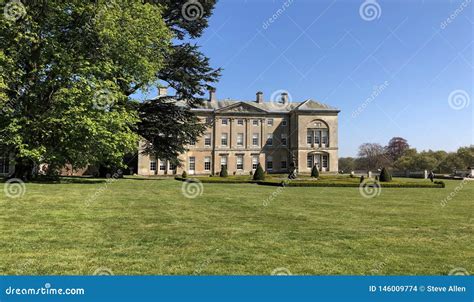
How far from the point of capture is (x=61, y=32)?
2228cm

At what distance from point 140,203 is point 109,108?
36.2 ft

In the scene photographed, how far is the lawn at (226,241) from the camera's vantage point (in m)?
5.49

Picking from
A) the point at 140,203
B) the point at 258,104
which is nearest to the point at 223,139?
the point at 258,104

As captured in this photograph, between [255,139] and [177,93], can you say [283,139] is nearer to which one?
[255,139]

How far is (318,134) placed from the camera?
224ft

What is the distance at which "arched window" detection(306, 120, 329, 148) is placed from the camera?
6806 centimetres

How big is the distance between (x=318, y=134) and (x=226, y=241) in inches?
2485

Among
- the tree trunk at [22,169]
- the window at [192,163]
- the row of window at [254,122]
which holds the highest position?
the row of window at [254,122]

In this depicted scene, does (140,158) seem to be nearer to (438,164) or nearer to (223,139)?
(223,139)

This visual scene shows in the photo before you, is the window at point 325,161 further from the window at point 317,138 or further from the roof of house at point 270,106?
the roof of house at point 270,106

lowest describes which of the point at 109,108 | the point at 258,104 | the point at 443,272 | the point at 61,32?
the point at 443,272

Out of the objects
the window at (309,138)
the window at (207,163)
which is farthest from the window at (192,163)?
the window at (309,138)

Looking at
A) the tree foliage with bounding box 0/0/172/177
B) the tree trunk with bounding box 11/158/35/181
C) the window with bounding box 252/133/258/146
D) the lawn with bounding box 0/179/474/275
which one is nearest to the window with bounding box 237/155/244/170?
the window with bounding box 252/133/258/146

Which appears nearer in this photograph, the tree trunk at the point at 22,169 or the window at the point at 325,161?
the tree trunk at the point at 22,169
